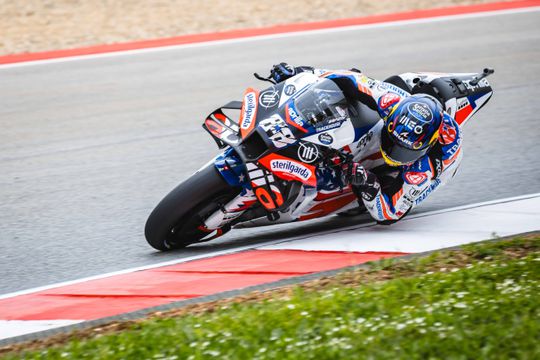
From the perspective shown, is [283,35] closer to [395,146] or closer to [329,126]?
[395,146]

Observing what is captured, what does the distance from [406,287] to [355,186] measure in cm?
154

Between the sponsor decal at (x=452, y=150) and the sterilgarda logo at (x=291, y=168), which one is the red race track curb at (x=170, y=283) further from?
the sponsor decal at (x=452, y=150)

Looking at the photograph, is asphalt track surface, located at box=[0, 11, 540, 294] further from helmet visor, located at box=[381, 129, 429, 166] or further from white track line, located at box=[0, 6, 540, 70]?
helmet visor, located at box=[381, 129, 429, 166]

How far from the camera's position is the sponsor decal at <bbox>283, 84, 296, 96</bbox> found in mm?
6820

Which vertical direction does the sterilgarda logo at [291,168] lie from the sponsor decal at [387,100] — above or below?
below

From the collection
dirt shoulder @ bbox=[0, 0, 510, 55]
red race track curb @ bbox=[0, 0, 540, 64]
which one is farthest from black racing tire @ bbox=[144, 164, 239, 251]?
dirt shoulder @ bbox=[0, 0, 510, 55]

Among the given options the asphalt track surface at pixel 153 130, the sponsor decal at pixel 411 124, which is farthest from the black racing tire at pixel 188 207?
the sponsor decal at pixel 411 124

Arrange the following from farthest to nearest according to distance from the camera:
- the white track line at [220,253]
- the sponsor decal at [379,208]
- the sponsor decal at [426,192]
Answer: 1. the sponsor decal at [426,192]
2. the sponsor decal at [379,208]
3. the white track line at [220,253]

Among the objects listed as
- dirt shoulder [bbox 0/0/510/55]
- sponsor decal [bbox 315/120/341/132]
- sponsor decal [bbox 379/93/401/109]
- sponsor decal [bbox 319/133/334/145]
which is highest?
dirt shoulder [bbox 0/0/510/55]

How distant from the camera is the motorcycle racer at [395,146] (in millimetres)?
6695

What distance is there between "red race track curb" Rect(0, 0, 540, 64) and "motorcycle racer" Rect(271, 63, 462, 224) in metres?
8.02

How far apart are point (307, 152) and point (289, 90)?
1.70ft

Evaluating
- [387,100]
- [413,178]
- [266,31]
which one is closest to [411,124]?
[387,100]

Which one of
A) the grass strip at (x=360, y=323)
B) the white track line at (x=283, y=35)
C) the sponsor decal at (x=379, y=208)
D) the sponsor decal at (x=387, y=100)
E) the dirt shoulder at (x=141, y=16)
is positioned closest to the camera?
the grass strip at (x=360, y=323)
